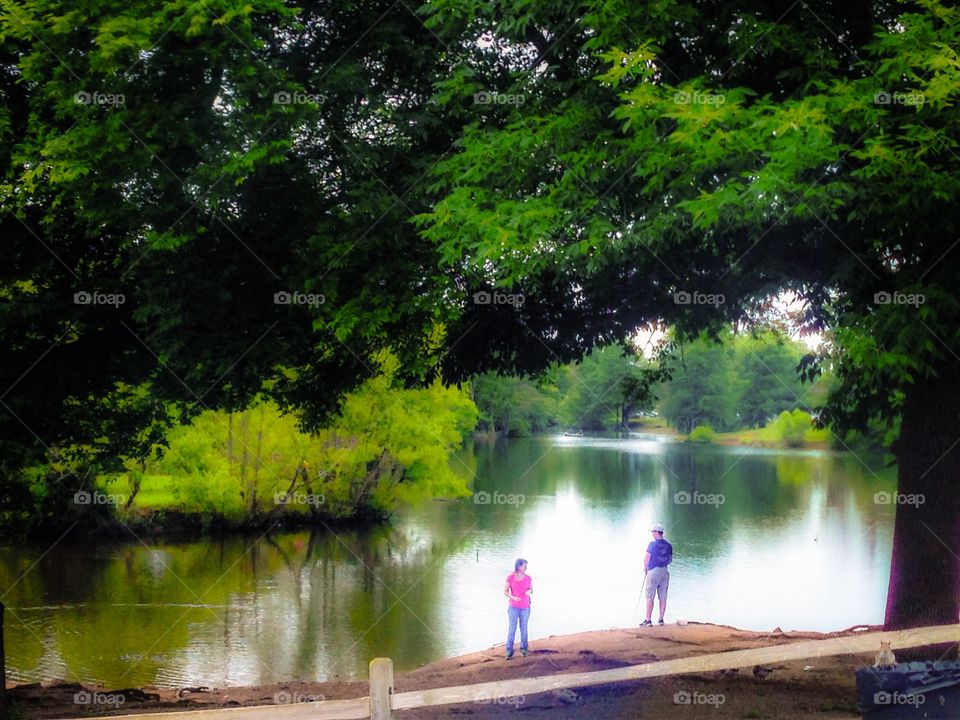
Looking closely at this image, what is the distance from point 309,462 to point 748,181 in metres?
35.2

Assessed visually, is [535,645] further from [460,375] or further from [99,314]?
[99,314]

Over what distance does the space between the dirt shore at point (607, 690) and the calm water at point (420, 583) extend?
20.8ft

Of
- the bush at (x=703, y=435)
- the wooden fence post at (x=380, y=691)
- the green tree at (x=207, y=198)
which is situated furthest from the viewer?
the bush at (x=703, y=435)

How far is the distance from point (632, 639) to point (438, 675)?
3932 millimetres

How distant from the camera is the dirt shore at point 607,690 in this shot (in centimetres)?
1203

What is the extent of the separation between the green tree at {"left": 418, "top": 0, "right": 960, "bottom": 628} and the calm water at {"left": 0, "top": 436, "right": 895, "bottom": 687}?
1446cm

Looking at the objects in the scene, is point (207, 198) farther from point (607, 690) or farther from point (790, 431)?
point (790, 431)

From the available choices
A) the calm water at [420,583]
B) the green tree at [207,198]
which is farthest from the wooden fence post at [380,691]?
the calm water at [420,583]

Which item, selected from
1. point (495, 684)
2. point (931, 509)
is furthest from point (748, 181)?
point (495, 684)

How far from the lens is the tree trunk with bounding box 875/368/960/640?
12633mm

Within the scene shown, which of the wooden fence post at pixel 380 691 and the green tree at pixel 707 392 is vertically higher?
the green tree at pixel 707 392

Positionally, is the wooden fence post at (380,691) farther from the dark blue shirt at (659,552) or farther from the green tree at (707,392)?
the green tree at (707,392)

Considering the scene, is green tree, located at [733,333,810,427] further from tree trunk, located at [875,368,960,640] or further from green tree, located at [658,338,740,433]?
tree trunk, located at [875,368,960,640]

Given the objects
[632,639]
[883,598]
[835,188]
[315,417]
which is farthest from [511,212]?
[883,598]
